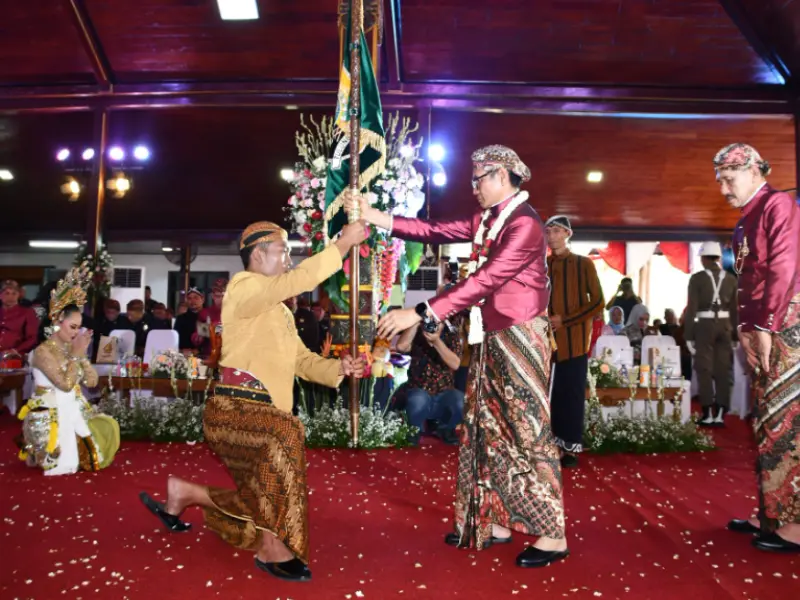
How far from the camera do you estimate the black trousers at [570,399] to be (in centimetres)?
560

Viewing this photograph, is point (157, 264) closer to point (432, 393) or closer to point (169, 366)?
point (169, 366)

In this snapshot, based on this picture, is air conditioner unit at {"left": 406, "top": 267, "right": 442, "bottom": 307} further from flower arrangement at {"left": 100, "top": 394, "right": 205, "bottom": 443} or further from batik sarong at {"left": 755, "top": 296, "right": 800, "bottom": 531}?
batik sarong at {"left": 755, "top": 296, "right": 800, "bottom": 531}

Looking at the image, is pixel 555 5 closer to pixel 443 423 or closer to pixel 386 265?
pixel 386 265

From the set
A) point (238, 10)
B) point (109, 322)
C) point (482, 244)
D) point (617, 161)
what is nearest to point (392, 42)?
point (238, 10)

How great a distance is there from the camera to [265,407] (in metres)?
3.14

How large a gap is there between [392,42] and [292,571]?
25.0ft


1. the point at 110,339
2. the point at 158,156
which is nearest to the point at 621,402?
the point at 110,339

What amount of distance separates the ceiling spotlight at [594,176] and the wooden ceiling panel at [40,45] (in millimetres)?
8272

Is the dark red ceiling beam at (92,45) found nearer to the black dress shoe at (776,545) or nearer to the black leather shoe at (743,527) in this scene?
the black leather shoe at (743,527)

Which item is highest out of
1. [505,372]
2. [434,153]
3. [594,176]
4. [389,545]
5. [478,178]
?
[594,176]

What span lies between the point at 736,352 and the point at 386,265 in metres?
4.95

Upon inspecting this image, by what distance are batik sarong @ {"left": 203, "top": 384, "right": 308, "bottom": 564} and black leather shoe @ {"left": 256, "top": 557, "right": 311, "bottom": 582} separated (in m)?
0.03

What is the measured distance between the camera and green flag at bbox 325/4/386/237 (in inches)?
183

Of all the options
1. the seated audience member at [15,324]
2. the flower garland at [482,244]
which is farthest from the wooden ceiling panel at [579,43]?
the flower garland at [482,244]
